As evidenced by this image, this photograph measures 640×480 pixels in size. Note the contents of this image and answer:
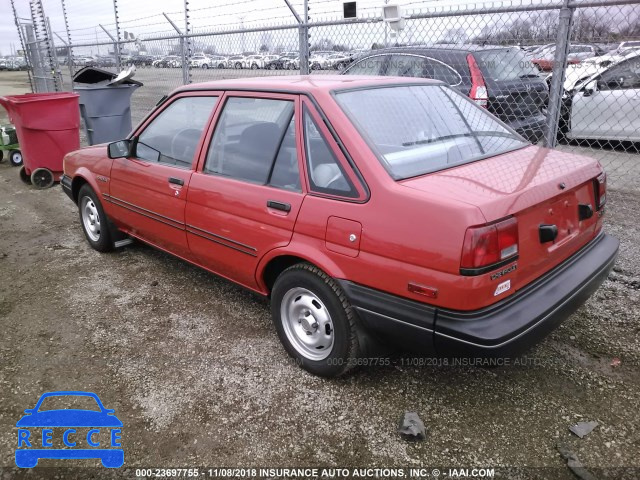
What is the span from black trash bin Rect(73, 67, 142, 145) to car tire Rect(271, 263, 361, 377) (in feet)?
21.5

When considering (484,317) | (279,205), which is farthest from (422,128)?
(484,317)

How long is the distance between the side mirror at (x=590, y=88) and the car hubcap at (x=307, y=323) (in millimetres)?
7143

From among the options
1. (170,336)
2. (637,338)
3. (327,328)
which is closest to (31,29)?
(170,336)

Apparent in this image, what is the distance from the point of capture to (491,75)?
6.67 meters

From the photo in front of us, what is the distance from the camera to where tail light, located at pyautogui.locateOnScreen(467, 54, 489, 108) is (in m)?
6.49

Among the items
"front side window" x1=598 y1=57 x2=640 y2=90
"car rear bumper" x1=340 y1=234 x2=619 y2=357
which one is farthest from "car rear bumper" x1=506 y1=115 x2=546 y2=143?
"car rear bumper" x1=340 y1=234 x2=619 y2=357

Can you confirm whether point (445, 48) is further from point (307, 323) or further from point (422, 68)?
point (307, 323)

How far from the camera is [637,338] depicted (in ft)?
10.8

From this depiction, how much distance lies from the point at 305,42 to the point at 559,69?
304cm

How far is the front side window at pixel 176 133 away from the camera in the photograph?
11.9 ft

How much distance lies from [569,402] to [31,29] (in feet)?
54.6

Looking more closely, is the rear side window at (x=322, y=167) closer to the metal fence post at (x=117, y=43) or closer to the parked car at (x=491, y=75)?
the parked car at (x=491, y=75)

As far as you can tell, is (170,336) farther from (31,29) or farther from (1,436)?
(31,29)

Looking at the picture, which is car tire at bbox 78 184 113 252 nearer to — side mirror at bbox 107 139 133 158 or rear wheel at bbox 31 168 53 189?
side mirror at bbox 107 139 133 158
